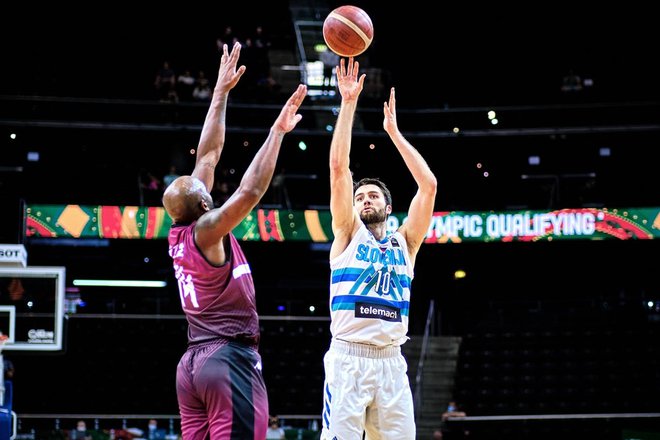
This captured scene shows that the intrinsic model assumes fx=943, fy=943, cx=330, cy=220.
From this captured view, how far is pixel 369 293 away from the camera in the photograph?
21.5ft

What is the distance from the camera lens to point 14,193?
23516 mm

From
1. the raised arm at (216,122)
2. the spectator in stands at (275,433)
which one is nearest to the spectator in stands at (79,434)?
the spectator in stands at (275,433)

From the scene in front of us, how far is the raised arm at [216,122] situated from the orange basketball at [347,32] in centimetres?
172

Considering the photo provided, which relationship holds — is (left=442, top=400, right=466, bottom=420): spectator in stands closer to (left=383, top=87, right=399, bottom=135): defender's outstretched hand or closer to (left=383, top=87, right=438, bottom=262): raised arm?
(left=383, top=87, right=438, bottom=262): raised arm

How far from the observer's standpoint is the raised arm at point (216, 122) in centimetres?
596

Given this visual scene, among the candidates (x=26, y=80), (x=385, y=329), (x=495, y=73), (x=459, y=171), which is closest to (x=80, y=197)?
(x=26, y=80)

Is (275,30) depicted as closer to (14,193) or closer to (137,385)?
(14,193)

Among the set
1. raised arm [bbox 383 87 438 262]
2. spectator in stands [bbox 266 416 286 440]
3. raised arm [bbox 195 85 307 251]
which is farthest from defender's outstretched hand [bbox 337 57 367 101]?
spectator in stands [bbox 266 416 286 440]

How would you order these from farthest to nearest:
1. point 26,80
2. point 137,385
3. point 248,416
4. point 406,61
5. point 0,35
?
point 406,61 < point 0,35 < point 26,80 < point 137,385 < point 248,416

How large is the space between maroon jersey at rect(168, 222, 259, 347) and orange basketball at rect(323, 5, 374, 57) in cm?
302

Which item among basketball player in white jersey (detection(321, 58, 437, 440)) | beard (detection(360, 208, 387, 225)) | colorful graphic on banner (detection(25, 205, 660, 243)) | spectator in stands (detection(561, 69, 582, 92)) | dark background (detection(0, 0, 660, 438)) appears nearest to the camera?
basketball player in white jersey (detection(321, 58, 437, 440))

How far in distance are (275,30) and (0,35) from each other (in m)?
7.95

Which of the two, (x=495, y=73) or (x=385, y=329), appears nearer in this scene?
(x=385, y=329)

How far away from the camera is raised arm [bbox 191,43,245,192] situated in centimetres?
596
